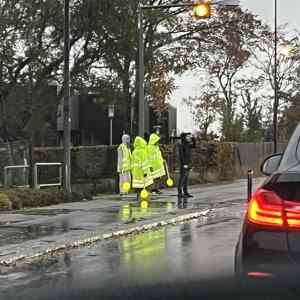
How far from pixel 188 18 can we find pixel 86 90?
593cm

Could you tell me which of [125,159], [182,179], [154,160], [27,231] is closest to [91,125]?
[182,179]

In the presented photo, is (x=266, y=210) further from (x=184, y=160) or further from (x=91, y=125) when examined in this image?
(x=91, y=125)

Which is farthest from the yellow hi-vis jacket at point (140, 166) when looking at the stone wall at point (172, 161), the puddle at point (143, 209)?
the stone wall at point (172, 161)

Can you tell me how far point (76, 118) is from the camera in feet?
132

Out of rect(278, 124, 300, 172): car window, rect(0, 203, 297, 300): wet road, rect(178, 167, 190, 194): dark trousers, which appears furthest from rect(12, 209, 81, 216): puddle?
rect(278, 124, 300, 172): car window

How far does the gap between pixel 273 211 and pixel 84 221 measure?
8.30 metres

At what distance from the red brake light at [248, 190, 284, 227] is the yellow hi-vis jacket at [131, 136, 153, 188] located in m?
11.6

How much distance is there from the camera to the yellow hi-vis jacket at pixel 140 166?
1598cm

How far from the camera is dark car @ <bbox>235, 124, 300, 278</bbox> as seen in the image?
4.07m

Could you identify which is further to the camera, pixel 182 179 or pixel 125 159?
pixel 182 179

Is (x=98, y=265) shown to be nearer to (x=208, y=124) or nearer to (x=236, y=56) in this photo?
(x=236, y=56)

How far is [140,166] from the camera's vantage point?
16062 millimetres

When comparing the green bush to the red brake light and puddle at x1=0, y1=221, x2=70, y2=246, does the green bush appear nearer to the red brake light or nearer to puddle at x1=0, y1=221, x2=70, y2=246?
puddle at x1=0, y1=221, x2=70, y2=246

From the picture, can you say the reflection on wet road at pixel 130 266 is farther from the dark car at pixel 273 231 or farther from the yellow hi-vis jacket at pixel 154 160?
the yellow hi-vis jacket at pixel 154 160
